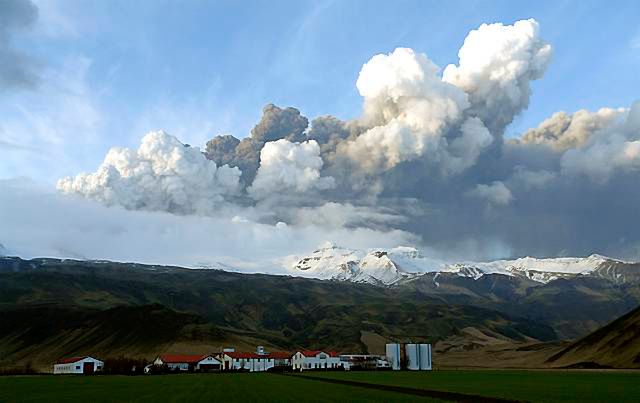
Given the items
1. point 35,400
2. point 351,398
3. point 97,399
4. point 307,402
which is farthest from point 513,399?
point 35,400

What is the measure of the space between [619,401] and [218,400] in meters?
39.5

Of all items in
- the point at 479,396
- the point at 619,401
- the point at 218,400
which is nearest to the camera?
the point at 619,401

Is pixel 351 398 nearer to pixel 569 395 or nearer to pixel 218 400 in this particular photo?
pixel 218 400

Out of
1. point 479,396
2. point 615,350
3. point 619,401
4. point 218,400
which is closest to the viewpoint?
point 619,401

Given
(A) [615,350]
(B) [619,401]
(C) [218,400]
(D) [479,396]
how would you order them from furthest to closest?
(A) [615,350]
(D) [479,396]
(C) [218,400]
(B) [619,401]

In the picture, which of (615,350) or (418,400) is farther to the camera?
(615,350)

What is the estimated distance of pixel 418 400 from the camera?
224 feet

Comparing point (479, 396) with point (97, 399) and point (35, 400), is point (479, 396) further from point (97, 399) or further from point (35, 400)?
point (35, 400)

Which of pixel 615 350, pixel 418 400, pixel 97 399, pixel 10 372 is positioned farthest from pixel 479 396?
pixel 10 372

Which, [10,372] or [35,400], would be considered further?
[10,372]

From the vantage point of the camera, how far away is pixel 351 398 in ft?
239

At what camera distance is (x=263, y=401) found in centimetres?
6781

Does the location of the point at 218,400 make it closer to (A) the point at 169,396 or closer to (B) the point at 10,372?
(A) the point at 169,396

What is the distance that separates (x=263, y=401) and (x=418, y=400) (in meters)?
15.6
